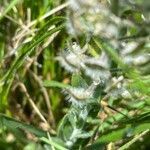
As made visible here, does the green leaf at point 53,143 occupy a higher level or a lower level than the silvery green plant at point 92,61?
lower

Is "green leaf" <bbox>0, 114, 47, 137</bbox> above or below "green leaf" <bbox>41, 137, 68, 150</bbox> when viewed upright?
above

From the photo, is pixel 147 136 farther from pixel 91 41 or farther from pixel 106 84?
pixel 91 41

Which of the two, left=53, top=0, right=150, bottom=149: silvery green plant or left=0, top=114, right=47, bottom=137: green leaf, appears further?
left=0, top=114, right=47, bottom=137: green leaf

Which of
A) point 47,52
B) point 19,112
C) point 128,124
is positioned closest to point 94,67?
point 128,124

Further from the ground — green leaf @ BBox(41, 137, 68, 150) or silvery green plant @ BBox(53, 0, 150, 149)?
silvery green plant @ BBox(53, 0, 150, 149)

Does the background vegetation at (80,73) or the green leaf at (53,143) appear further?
the green leaf at (53,143)

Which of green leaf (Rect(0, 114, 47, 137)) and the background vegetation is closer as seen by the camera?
the background vegetation
